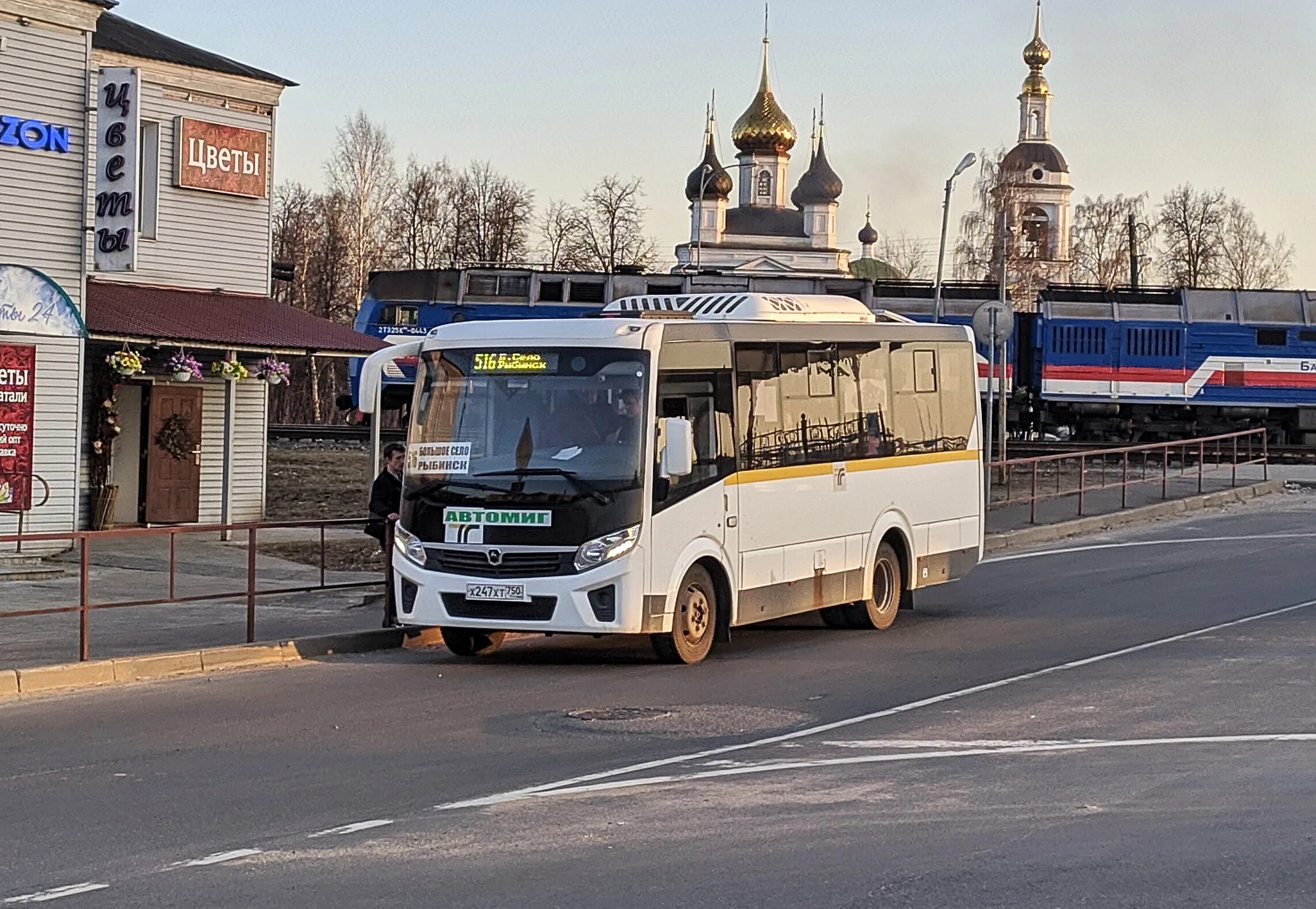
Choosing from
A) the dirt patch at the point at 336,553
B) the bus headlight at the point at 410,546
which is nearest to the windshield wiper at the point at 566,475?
the bus headlight at the point at 410,546

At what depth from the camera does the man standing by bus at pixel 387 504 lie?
16.2 m

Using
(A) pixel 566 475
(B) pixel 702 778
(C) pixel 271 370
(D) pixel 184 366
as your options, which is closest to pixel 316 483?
(C) pixel 271 370

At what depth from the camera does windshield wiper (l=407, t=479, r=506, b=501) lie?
45.9 ft

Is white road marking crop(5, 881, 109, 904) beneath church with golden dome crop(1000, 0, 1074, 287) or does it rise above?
beneath

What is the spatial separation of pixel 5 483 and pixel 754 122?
109 metres

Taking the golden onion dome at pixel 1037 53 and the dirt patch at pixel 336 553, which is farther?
the golden onion dome at pixel 1037 53

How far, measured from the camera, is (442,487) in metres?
14.2

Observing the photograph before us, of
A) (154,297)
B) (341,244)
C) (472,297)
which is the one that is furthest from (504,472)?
(341,244)

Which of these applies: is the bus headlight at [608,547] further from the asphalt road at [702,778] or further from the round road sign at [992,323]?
the round road sign at [992,323]

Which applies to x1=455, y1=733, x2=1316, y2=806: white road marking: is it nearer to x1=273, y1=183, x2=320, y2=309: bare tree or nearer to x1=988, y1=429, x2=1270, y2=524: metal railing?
x1=988, y1=429, x2=1270, y2=524: metal railing

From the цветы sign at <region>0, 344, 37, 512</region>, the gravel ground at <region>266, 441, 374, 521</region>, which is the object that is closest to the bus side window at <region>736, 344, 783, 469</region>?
the цветы sign at <region>0, 344, 37, 512</region>

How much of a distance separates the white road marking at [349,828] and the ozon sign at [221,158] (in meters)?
19.8

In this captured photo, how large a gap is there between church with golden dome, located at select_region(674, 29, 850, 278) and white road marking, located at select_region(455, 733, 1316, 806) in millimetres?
112563

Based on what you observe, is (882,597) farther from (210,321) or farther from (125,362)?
(210,321)
